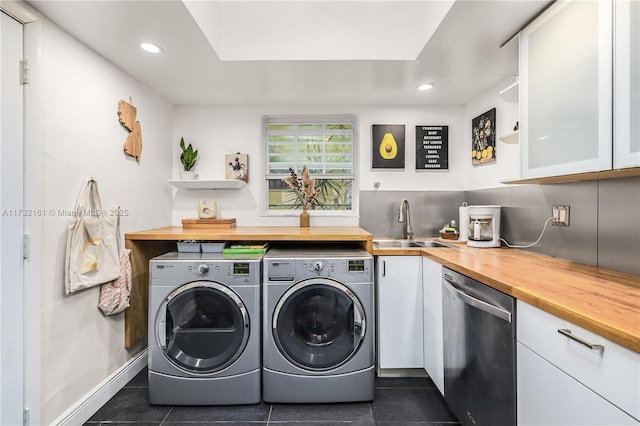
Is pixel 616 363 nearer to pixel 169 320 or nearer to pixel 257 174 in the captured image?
pixel 169 320

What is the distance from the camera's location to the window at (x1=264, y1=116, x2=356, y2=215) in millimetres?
3016

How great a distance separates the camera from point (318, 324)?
1980mm

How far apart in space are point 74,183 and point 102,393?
1.30m

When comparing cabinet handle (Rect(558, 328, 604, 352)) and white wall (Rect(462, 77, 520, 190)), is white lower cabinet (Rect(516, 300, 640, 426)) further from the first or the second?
white wall (Rect(462, 77, 520, 190))

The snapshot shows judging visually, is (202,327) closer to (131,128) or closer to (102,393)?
(102,393)

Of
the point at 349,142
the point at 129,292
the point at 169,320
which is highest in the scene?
the point at 349,142

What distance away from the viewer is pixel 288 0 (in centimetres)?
194

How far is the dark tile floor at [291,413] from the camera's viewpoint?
178 centimetres

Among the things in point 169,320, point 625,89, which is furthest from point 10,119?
point 625,89

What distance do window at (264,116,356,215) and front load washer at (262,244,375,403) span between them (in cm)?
114

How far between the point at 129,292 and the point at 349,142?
2.21 metres

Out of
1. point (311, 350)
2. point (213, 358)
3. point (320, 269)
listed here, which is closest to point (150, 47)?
point (320, 269)

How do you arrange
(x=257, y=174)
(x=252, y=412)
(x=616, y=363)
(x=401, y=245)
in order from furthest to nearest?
(x=257, y=174) → (x=401, y=245) → (x=252, y=412) → (x=616, y=363)

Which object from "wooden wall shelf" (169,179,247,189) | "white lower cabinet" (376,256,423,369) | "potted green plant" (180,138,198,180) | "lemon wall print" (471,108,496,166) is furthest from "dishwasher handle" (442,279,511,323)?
"potted green plant" (180,138,198,180)
